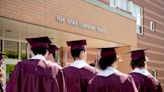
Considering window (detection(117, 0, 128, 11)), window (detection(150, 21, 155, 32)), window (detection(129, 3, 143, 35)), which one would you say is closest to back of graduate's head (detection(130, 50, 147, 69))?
window (detection(117, 0, 128, 11))

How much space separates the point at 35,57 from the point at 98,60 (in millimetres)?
1002

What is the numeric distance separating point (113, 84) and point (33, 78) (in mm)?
→ 1259

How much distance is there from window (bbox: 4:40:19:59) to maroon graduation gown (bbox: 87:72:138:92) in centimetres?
1023

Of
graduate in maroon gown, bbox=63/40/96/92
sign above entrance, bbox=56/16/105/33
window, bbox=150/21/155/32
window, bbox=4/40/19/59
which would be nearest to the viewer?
graduate in maroon gown, bbox=63/40/96/92

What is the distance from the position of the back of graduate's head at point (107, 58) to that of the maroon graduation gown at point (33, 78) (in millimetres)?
818

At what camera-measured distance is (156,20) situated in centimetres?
3506

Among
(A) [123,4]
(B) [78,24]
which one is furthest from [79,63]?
(A) [123,4]

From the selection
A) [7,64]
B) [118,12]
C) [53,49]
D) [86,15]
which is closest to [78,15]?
[86,15]

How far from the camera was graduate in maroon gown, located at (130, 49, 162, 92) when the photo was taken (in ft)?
29.1

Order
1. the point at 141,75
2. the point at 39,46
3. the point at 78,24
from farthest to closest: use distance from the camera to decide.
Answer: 1. the point at 78,24
2. the point at 141,75
3. the point at 39,46

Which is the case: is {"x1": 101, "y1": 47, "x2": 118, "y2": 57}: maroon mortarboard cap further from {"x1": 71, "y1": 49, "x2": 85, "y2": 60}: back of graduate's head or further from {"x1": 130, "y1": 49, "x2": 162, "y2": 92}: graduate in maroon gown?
{"x1": 130, "y1": 49, "x2": 162, "y2": 92}: graduate in maroon gown

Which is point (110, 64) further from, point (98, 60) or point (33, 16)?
point (33, 16)

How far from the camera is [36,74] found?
7.61m

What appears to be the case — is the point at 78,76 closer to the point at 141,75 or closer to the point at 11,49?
the point at 141,75
